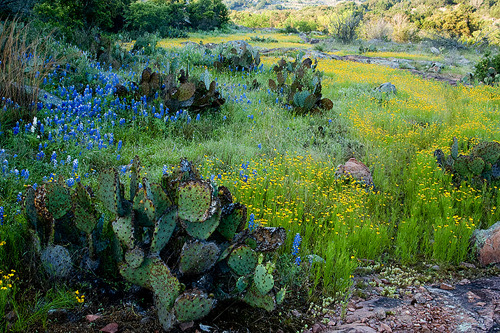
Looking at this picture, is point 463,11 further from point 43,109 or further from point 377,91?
point 43,109

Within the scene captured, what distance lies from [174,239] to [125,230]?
1.17ft

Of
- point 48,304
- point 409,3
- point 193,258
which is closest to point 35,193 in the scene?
point 48,304

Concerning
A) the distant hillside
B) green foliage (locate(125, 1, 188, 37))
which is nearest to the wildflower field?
green foliage (locate(125, 1, 188, 37))

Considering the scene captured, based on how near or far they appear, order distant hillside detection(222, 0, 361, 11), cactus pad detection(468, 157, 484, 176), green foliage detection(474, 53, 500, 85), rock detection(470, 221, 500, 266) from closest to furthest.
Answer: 1. rock detection(470, 221, 500, 266)
2. cactus pad detection(468, 157, 484, 176)
3. green foliage detection(474, 53, 500, 85)
4. distant hillside detection(222, 0, 361, 11)

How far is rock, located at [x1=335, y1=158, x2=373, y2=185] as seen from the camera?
4.86 m

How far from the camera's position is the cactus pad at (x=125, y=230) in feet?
7.38

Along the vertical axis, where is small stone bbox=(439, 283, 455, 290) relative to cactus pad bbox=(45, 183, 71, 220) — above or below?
below

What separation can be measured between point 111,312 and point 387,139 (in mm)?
5367

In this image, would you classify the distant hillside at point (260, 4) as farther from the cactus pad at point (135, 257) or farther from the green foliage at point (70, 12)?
the cactus pad at point (135, 257)

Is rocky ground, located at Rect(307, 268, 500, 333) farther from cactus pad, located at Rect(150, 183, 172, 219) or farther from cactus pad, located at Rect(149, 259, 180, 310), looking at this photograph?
cactus pad, located at Rect(150, 183, 172, 219)

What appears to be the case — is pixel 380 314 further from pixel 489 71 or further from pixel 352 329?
pixel 489 71

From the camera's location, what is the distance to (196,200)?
2266 mm

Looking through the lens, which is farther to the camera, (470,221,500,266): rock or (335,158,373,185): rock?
(335,158,373,185): rock

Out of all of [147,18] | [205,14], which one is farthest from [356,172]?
[205,14]
